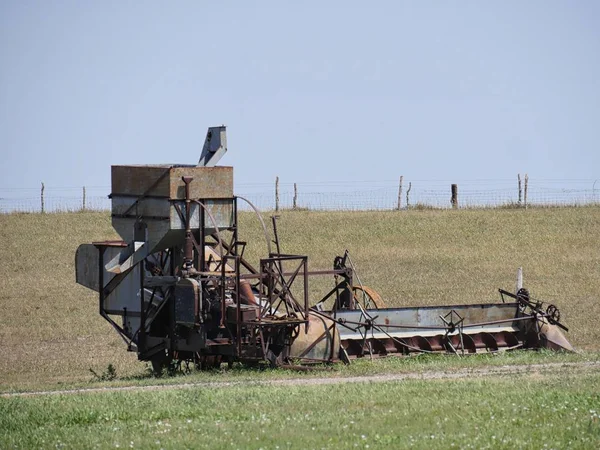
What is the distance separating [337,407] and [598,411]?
2.98 m

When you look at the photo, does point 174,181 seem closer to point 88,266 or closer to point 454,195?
point 88,266

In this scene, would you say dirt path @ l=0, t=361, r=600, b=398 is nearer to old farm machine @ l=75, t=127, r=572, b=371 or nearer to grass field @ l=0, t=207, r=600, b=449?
grass field @ l=0, t=207, r=600, b=449

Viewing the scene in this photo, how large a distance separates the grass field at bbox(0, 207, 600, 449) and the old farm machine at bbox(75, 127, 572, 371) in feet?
2.12

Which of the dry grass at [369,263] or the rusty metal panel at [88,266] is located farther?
the dry grass at [369,263]

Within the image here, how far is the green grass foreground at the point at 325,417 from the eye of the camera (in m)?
11.7

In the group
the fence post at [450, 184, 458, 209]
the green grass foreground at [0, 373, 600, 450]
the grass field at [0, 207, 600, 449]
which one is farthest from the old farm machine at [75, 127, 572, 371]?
the fence post at [450, 184, 458, 209]

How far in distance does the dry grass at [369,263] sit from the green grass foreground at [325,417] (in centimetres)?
788

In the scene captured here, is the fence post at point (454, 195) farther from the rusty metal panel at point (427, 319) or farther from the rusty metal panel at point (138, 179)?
the rusty metal panel at point (138, 179)

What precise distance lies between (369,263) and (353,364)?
1875 centimetres

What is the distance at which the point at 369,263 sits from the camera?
1476 inches

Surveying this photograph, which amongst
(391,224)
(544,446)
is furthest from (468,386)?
(391,224)

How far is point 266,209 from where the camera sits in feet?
152

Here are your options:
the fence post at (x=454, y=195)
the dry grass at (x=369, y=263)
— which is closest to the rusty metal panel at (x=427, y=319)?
the dry grass at (x=369, y=263)

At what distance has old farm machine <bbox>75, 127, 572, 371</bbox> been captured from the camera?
18.5 m
